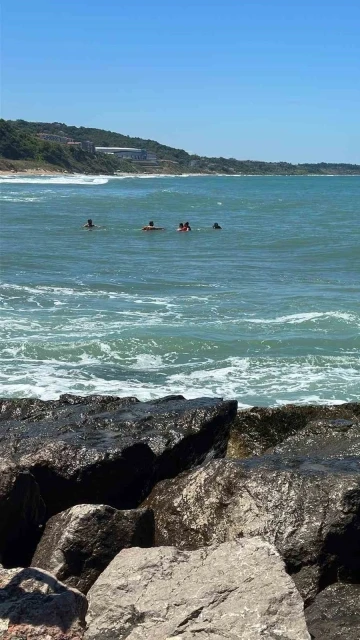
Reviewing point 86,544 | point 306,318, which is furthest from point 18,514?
point 306,318

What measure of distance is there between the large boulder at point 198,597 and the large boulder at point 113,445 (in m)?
1.73

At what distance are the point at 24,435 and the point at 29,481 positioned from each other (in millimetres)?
1491

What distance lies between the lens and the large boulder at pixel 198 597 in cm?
469

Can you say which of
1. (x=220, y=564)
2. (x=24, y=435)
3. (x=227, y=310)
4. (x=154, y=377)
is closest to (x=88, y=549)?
(x=220, y=564)

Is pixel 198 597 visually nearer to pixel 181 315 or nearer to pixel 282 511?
pixel 282 511

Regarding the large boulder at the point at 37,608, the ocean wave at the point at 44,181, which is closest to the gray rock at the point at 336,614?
the large boulder at the point at 37,608

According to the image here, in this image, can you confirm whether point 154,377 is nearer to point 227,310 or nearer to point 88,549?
point 227,310

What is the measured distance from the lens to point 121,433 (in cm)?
801

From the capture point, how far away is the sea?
46.9 feet

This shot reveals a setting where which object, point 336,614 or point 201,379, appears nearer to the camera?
point 336,614

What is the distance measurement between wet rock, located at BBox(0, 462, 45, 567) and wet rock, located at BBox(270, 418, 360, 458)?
7.74 ft

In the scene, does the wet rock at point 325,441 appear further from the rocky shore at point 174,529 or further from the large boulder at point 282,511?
the large boulder at point 282,511

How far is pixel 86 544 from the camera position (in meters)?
5.93

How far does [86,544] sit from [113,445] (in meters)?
1.58
